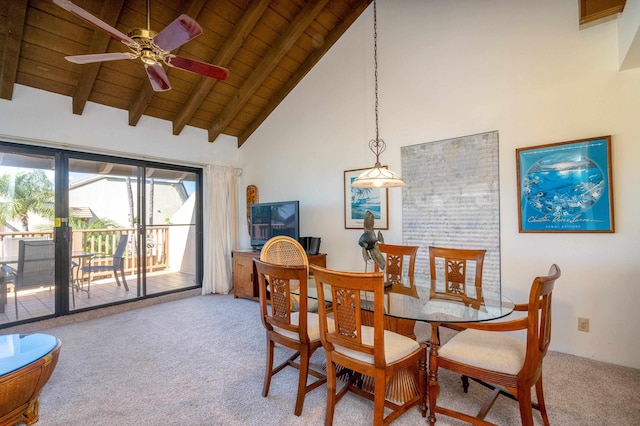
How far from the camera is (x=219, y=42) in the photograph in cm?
362

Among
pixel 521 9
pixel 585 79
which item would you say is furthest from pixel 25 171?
pixel 585 79

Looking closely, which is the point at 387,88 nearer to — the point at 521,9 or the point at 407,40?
the point at 407,40

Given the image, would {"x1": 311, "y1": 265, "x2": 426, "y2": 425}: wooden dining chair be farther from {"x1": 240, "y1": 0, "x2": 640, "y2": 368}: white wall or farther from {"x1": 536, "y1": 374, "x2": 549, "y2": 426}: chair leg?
{"x1": 240, "y1": 0, "x2": 640, "y2": 368}: white wall

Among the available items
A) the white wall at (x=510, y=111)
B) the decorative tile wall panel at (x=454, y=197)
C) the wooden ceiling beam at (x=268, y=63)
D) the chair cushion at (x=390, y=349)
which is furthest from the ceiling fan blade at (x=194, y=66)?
the chair cushion at (x=390, y=349)

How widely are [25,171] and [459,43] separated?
5.05 m

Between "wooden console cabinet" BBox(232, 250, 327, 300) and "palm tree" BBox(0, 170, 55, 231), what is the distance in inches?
91.9

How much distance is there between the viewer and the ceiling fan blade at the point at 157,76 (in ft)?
8.00

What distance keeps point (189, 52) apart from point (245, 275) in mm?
3020

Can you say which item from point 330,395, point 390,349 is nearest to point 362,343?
point 390,349

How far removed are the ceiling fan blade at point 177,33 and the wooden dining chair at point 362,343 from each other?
1.73 metres

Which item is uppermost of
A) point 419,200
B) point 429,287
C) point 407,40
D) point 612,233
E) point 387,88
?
point 407,40

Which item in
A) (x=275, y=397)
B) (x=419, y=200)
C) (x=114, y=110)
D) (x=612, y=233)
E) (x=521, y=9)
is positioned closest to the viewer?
(x=275, y=397)

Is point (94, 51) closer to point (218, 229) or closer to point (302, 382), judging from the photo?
point (218, 229)

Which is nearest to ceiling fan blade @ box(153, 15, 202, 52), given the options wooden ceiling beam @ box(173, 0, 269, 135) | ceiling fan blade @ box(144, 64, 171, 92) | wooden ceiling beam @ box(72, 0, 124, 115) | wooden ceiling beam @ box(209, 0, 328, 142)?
ceiling fan blade @ box(144, 64, 171, 92)
